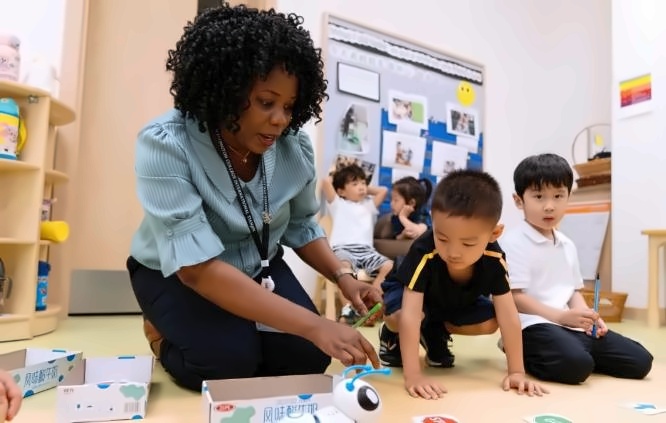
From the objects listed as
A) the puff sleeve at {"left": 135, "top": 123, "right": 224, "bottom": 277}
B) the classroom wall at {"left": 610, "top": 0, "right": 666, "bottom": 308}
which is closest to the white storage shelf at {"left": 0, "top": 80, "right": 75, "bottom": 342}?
the puff sleeve at {"left": 135, "top": 123, "right": 224, "bottom": 277}

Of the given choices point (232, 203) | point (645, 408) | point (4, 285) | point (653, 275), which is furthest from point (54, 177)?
point (653, 275)

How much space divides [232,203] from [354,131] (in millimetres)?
1561

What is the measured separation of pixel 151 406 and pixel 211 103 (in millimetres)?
543

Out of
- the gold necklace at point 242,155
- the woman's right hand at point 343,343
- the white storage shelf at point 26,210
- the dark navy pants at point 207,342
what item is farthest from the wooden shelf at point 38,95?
the woman's right hand at point 343,343

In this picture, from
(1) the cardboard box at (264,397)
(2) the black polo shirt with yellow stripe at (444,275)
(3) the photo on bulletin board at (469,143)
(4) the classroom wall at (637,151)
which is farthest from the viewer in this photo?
(3) the photo on bulletin board at (469,143)

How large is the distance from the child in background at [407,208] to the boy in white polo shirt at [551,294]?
3.12ft

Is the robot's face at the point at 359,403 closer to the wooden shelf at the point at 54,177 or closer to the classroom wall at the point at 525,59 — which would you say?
the wooden shelf at the point at 54,177

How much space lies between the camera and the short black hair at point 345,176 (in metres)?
2.39

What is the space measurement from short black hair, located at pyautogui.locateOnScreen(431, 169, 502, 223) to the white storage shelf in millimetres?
1275

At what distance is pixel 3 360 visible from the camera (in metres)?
1.04

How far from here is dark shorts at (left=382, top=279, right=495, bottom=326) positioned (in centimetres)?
129

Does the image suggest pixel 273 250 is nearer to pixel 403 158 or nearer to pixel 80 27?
pixel 80 27

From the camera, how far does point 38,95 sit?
1.71 metres

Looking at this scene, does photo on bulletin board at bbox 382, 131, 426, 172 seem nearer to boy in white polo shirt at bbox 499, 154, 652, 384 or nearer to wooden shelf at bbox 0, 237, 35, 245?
boy in white polo shirt at bbox 499, 154, 652, 384
